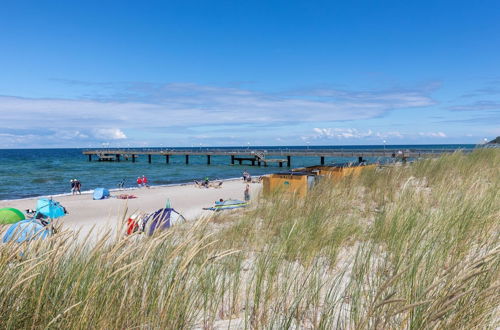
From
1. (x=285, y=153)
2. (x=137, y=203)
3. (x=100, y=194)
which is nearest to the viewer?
(x=137, y=203)

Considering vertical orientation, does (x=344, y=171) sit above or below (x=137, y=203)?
above

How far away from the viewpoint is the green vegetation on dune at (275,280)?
179cm

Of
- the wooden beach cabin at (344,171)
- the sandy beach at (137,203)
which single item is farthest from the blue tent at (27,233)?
the sandy beach at (137,203)

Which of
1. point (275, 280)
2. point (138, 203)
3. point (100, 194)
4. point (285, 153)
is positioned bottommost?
point (138, 203)

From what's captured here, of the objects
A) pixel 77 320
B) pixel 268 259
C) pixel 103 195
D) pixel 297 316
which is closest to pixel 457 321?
pixel 297 316

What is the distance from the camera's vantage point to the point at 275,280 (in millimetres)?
2652

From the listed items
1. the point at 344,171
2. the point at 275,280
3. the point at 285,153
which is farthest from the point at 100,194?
the point at 285,153

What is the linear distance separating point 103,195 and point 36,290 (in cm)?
2006

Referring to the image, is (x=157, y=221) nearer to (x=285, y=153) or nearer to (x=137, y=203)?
(x=137, y=203)

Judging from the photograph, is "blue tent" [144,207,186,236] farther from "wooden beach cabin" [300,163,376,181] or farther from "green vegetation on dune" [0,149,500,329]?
"wooden beach cabin" [300,163,376,181]

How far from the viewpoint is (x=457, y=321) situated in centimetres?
185

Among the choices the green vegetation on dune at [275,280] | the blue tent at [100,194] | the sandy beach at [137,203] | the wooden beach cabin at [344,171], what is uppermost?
the wooden beach cabin at [344,171]

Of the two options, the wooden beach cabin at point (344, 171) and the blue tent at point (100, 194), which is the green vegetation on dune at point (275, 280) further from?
the blue tent at point (100, 194)

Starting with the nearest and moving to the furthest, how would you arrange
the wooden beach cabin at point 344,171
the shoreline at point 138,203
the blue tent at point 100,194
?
the wooden beach cabin at point 344,171 < the shoreline at point 138,203 < the blue tent at point 100,194
